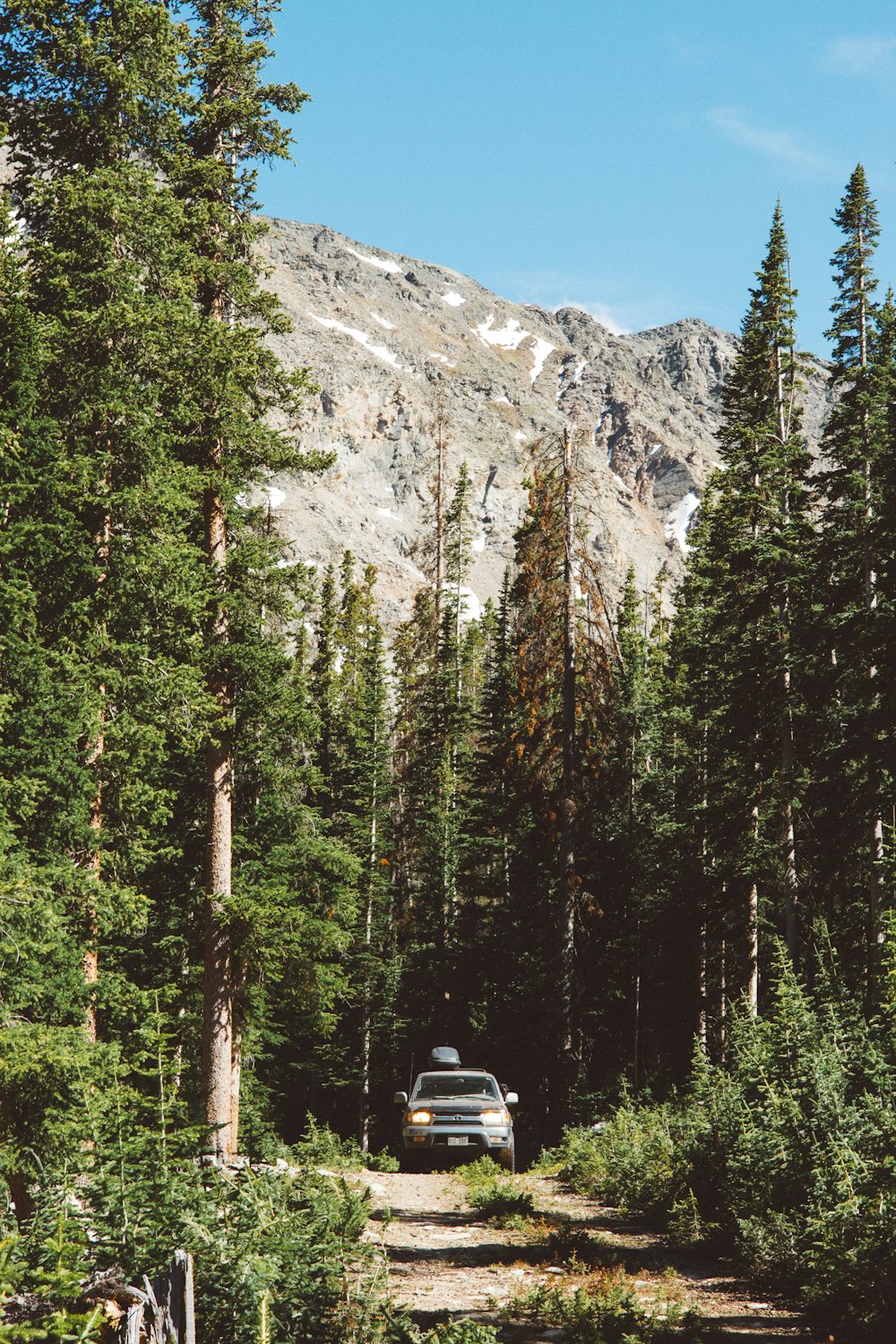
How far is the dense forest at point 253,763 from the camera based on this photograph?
8.12 meters

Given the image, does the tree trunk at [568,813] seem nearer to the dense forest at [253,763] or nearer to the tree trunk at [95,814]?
the dense forest at [253,763]

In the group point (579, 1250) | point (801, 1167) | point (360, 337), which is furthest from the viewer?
point (360, 337)

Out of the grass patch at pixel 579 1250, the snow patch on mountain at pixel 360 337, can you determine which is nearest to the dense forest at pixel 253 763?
the grass patch at pixel 579 1250

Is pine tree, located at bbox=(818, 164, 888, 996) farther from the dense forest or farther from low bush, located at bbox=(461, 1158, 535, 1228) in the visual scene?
low bush, located at bbox=(461, 1158, 535, 1228)

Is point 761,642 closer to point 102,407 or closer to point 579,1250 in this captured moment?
point 102,407

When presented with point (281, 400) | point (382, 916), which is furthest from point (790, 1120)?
point (382, 916)

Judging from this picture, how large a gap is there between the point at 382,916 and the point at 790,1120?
1413 inches

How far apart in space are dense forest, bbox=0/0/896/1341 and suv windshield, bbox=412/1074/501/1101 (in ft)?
5.63

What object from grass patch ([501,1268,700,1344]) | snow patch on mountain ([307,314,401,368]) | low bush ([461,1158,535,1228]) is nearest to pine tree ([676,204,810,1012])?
low bush ([461,1158,535,1228])

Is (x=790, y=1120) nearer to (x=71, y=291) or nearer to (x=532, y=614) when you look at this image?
(x=71, y=291)

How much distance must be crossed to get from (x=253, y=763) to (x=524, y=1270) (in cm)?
928

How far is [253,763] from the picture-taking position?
16766 mm

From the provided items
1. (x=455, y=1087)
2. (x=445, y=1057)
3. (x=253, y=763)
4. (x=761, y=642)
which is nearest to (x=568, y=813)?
(x=761, y=642)

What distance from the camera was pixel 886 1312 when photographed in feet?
21.9
